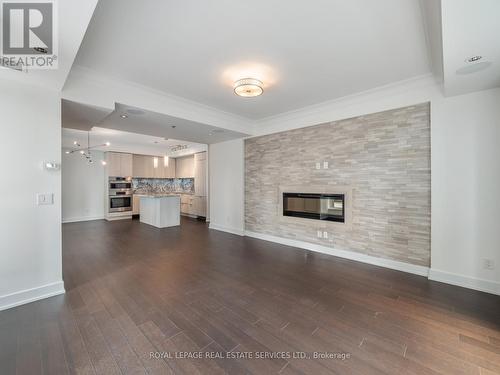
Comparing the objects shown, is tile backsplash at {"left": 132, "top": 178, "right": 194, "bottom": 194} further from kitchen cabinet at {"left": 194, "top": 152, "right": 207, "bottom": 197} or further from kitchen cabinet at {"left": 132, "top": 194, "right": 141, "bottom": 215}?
kitchen cabinet at {"left": 194, "top": 152, "right": 207, "bottom": 197}

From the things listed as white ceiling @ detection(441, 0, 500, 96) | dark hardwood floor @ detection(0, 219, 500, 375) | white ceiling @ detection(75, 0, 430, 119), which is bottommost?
dark hardwood floor @ detection(0, 219, 500, 375)

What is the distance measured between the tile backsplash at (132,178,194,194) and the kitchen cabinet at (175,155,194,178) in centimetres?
26

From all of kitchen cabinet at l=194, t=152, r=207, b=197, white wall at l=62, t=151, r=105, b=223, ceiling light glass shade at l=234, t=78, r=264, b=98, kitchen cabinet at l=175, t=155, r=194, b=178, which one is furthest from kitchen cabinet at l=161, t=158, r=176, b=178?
ceiling light glass shade at l=234, t=78, r=264, b=98

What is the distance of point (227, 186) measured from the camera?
20.7 ft

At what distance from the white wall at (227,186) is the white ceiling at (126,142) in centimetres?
202

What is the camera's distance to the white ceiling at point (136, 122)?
3.38 meters

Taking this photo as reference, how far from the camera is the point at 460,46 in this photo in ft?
6.21

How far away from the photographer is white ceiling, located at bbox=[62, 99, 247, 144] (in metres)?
3.38

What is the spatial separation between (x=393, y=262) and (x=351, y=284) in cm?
104

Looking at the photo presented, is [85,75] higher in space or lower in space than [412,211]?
higher

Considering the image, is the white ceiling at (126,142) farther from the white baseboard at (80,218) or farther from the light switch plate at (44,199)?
the light switch plate at (44,199)

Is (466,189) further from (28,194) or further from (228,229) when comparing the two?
(28,194)

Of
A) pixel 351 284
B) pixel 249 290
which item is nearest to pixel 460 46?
pixel 351 284

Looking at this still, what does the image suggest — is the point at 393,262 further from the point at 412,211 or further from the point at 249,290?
the point at 249,290
